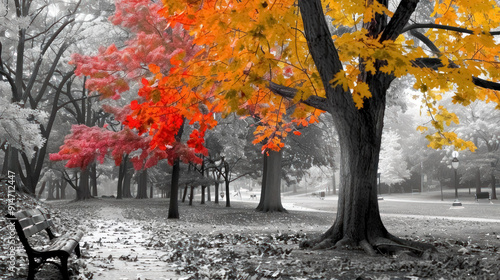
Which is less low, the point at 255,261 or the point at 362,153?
the point at 362,153

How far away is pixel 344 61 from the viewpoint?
735 centimetres

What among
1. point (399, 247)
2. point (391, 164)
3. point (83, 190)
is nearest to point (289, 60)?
point (399, 247)

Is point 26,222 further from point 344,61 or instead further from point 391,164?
point 391,164

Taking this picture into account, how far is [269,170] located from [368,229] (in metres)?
13.5

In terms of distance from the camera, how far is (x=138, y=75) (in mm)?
14133

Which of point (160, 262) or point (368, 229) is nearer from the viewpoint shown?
point (160, 262)

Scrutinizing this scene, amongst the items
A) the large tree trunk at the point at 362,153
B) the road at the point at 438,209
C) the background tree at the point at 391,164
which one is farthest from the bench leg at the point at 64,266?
the background tree at the point at 391,164

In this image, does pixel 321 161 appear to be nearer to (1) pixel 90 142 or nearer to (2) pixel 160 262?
(1) pixel 90 142

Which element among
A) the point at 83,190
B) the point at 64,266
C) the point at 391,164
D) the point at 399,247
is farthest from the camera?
the point at 391,164

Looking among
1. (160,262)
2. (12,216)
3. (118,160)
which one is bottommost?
(160,262)

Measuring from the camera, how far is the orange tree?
238 inches

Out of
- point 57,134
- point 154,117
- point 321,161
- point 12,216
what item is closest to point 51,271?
point 12,216

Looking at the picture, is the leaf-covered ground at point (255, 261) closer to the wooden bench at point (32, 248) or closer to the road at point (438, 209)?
the wooden bench at point (32, 248)

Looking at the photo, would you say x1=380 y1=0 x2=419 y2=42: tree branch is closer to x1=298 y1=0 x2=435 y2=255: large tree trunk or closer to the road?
x1=298 y1=0 x2=435 y2=255: large tree trunk
